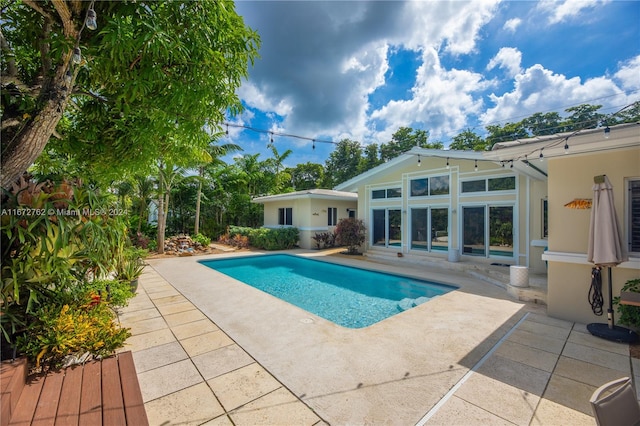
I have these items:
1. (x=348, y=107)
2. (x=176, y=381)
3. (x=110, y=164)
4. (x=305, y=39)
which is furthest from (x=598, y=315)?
(x=348, y=107)

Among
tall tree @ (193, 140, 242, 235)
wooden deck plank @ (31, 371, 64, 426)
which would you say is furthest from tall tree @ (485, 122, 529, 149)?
wooden deck plank @ (31, 371, 64, 426)

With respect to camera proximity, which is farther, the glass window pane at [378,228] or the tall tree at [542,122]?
the tall tree at [542,122]

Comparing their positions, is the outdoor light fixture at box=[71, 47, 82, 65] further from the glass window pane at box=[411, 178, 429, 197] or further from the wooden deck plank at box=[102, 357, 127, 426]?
the glass window pane at box=[411, 178, 429, 197]

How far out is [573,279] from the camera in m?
5.19

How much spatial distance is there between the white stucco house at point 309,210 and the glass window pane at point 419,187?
5372mm

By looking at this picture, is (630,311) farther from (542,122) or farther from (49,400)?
(542,122)

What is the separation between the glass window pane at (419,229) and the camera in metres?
12.4

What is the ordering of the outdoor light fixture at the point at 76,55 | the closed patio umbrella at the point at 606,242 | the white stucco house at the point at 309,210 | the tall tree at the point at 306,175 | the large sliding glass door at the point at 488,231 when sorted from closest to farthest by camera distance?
the outdoor light fixture at the point at 76,55 → the closed patio umbrella at the point at 606,242 → the large sliding glass door at the point at 488,231 → the white stucco house at the point at 309,210 → the tall tree at the point at 306,175

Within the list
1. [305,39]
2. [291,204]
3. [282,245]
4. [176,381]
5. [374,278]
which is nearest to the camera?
[176,381]

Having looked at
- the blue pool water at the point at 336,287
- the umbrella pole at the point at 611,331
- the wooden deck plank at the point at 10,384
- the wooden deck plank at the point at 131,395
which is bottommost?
the blue pool water at the point at 336,287

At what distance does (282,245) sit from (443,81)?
40.1 ft

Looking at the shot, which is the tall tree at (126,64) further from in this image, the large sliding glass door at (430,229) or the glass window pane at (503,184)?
the large sliding glass door at (430,229)

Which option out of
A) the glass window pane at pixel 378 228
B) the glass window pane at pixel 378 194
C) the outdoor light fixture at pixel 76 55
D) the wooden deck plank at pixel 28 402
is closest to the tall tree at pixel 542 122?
the glass window pane at pixel 378 194

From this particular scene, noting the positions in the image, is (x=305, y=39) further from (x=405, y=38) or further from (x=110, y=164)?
(x=110, y=164)
